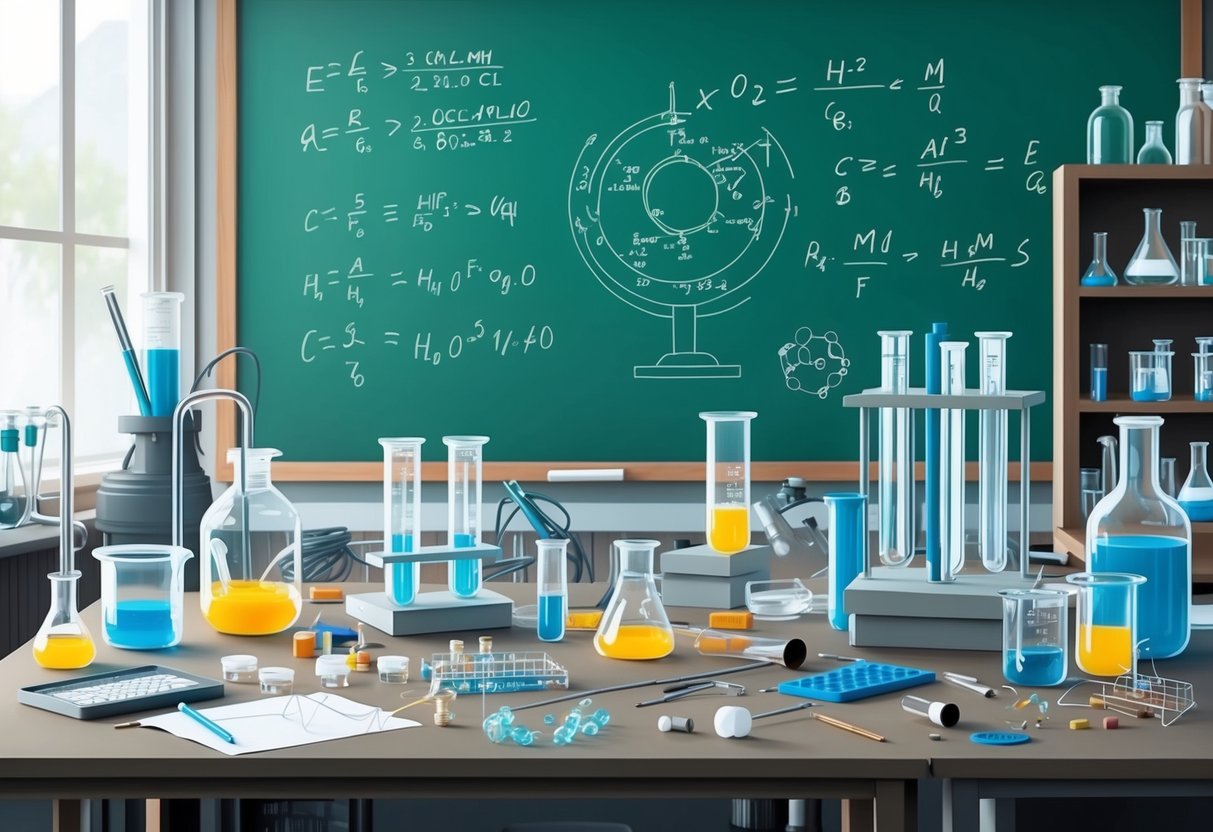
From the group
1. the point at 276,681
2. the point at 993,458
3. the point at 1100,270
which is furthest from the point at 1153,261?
the point at 276,681

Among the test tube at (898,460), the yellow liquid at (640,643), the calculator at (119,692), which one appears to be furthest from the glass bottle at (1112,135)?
the calculator at (119,692)

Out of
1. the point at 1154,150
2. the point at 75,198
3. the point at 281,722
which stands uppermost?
the point at 1154,150

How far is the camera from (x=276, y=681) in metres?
1.81

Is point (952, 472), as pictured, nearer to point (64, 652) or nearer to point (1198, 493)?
point (64, 652)

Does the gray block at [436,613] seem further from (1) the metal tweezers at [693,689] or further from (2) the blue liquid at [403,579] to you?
(1) the metal tweezers at [693,689]

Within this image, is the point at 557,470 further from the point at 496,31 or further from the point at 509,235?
the point at 496,31

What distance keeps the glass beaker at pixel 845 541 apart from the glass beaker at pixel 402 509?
2.21ft

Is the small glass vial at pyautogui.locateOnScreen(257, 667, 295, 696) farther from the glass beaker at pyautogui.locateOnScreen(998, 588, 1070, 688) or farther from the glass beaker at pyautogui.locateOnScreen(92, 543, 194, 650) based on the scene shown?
the glass beaker at pyautogui.locateOnScreen(998, 588, 1070, 688)

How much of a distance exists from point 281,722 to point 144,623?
0.49 m

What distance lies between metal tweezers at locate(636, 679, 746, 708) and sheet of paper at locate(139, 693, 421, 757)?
1.09ft

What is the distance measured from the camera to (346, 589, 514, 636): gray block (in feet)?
7.03

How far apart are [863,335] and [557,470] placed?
3.21 ft

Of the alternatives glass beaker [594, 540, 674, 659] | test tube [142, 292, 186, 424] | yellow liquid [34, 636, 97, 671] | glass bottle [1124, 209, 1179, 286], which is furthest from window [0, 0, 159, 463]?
glass bottle [1124, 209, 1179, 286]

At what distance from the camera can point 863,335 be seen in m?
3.83
